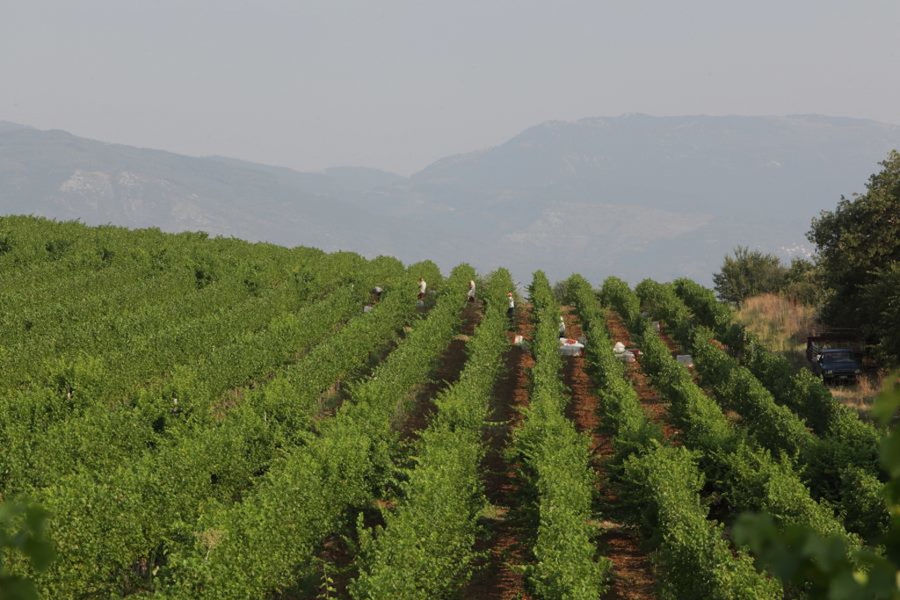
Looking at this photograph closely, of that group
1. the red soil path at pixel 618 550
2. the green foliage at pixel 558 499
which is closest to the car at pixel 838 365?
the red soil path at pixel 618 550

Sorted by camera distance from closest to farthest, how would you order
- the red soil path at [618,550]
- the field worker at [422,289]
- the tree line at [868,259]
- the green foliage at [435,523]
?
the green foliage at [435,523]
the red soil path at [618,550]
the tree line at [868,259]
the field worker at [422,289]

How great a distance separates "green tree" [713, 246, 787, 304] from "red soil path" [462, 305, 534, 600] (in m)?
43.3

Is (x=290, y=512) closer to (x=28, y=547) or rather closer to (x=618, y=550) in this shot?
(x=618, y=550)

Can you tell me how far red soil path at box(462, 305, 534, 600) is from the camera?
54.6ft

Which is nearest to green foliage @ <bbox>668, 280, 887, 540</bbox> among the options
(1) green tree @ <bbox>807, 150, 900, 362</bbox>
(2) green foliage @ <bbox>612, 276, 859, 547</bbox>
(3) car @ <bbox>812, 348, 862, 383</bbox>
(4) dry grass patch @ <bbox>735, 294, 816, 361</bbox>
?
(2) green foliage @ <bbox>612, 276, 859, 547</bbox>

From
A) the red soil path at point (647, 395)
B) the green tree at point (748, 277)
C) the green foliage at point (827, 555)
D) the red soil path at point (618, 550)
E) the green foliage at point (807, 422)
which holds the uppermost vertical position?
the green foliage at point (827, 555)

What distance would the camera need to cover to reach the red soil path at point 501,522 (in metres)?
16.6

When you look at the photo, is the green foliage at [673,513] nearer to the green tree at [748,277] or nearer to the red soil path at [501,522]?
the red soil path at [501,522]

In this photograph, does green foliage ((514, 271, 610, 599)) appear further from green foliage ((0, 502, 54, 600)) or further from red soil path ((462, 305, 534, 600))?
green foliage ((0, 502, 54, 600))

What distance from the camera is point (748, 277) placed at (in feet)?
234

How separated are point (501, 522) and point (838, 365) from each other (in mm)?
21725

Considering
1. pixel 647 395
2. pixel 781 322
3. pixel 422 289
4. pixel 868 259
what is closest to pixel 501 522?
pixel 647 395

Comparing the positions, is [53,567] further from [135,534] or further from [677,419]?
[677,419]

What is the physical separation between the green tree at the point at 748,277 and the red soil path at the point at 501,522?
43.3 metres
